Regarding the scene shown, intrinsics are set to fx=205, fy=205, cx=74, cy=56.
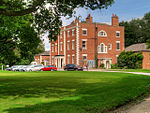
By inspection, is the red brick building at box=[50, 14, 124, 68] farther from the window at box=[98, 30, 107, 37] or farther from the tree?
the tree

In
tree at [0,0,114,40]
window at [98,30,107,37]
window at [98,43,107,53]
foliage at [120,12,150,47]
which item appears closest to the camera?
tree at [0,0,114,40]

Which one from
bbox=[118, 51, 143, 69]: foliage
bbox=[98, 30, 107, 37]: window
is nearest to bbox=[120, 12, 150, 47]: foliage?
bbox=[98, 30, 107, 37]: window

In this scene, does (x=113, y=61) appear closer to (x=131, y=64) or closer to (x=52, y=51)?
(x=131, y=64)

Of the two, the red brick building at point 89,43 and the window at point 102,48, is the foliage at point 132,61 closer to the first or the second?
the red brick building at point 89,43

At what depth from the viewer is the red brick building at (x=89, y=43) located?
53438 millimetres

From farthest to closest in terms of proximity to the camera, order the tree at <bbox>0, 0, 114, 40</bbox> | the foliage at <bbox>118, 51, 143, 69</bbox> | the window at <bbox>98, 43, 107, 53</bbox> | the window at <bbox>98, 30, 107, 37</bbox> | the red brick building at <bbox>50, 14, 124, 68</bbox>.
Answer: the window at <bbox>98, 30, 107, 37</bbox> → the window at <bbox>98, 43, 107, 53</bbox> → the red brick building at <bbox>50, 14, 124, 68</bbox> → the foliage at <bbox>118, 51, 143, 69</bbox> → the tree at <bbox>0, 0, 114, 40</bbox>

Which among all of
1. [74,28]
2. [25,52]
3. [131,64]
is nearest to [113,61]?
[131,64]

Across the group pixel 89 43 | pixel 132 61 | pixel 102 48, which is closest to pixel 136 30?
pixel 102 48

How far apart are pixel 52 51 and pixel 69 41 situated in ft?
36.1

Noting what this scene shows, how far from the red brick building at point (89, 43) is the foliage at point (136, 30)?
66.7 ft

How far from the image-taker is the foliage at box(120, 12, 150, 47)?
3034 inches

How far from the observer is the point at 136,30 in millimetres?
78062

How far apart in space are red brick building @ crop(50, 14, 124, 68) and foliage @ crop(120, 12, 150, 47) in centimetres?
2032

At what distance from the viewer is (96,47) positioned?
182 ft
